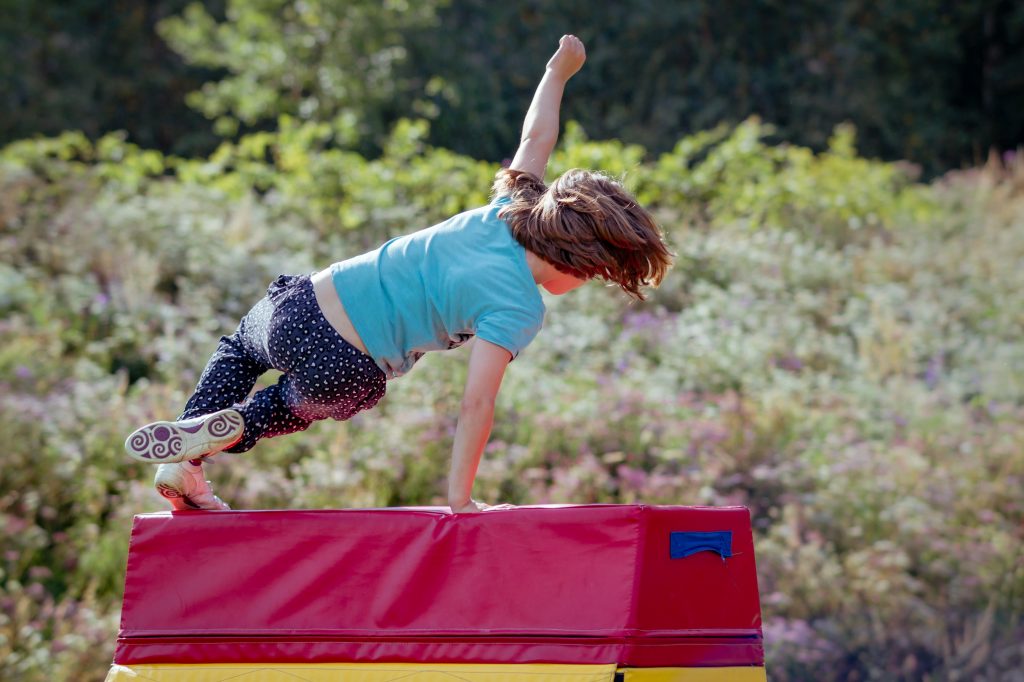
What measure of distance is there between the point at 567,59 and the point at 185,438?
5.01 ft

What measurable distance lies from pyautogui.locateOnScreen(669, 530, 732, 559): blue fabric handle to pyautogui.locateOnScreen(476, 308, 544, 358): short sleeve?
22.7 inches

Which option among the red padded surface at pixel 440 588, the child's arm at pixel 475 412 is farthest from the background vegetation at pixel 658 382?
the child's arm at pixel 475 412

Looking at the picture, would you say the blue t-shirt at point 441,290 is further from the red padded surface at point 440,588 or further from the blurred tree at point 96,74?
the blurred tree at point 96,74

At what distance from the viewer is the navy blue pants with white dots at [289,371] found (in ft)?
10.1

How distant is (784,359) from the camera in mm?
7023

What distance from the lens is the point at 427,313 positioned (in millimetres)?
3047

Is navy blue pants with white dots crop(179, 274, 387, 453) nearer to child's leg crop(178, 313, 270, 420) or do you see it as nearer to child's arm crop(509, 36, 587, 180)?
child's leg crop(178, 313, 270, 420)

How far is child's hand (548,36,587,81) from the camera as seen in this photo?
3502mm

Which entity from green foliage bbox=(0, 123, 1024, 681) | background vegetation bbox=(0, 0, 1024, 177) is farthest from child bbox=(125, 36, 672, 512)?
background vegetation bbox=(0, 0, 1024, 177)

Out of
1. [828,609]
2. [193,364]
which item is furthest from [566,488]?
[193,364]

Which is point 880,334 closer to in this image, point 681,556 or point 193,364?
point 193,364

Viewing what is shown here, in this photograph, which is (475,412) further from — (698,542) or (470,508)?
(698,542)

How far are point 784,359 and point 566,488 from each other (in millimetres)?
2164

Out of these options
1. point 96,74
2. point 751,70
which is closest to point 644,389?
point 751,70
